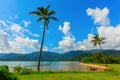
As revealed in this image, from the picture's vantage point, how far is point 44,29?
54.5 metres

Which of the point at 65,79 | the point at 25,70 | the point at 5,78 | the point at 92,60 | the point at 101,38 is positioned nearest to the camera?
the point at 5,78

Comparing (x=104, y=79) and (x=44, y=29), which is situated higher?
(x=44, y=29)

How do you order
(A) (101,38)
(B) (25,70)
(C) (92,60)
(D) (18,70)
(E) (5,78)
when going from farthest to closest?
(C) (92,60) → (A) (101,38) → (D) (18,70) → (B) (25,70) → (E) (5,78)

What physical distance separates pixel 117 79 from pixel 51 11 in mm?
27313

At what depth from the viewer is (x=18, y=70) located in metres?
42.1

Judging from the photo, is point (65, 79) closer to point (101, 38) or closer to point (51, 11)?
point (51, 11)

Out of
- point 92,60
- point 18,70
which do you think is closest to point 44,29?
point 18,70

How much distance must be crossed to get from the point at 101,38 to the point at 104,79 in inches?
2330

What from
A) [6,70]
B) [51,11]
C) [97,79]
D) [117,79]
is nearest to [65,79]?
[97,79]

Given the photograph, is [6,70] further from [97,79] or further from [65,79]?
[97,79]

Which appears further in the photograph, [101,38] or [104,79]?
[101,38]

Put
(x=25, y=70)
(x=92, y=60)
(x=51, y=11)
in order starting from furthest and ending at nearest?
1. (x=92, y=60)
2. (x=51, y=11)
3. (x=25, y=70)

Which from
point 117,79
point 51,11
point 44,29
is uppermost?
point 51,11

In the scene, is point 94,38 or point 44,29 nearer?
point 44,29
